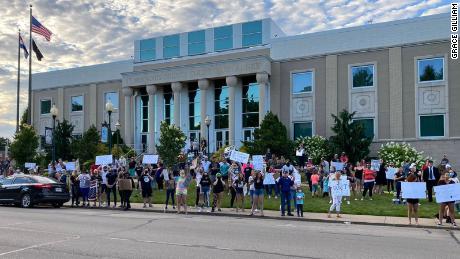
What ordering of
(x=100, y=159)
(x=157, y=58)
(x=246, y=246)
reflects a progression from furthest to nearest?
(x=157, y=58) → (x=100, y=159) → (x=246, y=246)

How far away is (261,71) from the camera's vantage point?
41.6m

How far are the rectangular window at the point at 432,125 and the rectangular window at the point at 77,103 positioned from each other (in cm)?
3711

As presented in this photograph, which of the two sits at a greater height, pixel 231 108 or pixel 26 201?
pixel 231 108

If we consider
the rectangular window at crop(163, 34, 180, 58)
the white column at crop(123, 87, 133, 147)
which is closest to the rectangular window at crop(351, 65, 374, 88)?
the rectangular window at crop(163, 34, 180, 58)

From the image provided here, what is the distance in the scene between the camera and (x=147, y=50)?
165 ft

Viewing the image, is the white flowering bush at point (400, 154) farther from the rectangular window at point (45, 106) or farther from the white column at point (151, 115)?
the rectangular window at point (45, 106)

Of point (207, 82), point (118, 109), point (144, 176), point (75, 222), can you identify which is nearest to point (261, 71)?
point (207, 82)

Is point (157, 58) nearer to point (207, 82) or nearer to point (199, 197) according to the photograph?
point (207, 82)

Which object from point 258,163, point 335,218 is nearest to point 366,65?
point 258,163

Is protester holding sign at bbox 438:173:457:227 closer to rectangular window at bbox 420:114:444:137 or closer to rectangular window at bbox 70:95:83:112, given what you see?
rectangular window at bbox 420:114:444:137

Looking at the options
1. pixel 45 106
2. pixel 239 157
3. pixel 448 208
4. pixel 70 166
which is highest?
pixel 45 106

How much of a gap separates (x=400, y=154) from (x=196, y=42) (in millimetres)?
23192

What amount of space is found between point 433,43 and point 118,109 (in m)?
32.1

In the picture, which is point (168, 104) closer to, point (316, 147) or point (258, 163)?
point (316, 147)
